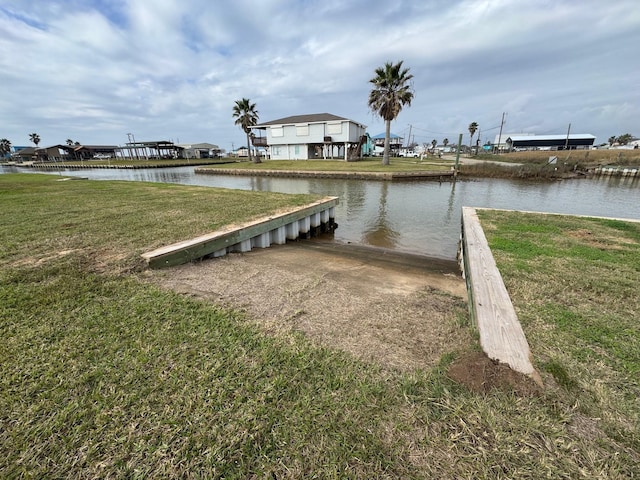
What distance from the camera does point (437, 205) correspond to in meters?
14.5

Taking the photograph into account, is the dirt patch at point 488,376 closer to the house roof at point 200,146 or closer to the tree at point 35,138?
the house roof at point 200,146

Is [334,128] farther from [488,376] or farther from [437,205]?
[488,376]

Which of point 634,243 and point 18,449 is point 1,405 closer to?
point 18,449

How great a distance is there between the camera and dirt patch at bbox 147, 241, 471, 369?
8.48ft

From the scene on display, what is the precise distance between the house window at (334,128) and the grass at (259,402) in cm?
3821

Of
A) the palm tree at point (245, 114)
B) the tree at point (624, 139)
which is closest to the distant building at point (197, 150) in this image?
the palm tree at point (245, 114)

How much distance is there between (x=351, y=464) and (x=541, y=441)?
3.75 feet

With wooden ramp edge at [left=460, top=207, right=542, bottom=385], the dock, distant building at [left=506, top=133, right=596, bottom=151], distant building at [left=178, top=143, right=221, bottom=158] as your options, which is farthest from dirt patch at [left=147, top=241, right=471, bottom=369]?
distant building at [left=506, top=133, right=596, bottom=151]

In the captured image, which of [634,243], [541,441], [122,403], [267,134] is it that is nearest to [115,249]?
[122,403]

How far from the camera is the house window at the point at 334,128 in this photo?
3797cm

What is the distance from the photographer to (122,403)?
6.06 feet

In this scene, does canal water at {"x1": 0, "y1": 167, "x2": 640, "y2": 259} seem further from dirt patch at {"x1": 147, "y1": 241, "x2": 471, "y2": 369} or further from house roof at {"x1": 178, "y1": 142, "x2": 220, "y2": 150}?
house roof at {"x1": 178, "y1": 142, "x2": 220, "y2": 150}

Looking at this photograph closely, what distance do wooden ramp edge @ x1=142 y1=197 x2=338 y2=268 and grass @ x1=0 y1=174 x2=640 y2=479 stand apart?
115 cm

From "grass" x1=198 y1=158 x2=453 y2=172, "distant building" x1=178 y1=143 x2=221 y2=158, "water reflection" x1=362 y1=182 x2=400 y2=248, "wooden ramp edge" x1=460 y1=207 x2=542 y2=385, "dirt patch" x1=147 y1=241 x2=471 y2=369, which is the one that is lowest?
"water reflection" x1=362 y1=182 x2=400 y2=248
